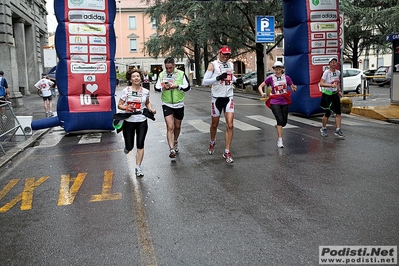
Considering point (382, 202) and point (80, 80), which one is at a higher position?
point (80, 80)

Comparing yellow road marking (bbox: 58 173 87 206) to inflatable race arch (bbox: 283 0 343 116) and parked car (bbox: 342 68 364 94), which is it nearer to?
inflatable race arch (bbox: 283 0 343 116)

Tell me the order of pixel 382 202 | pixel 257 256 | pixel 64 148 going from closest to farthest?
pixel 257 256 < pixel 382 202 < pixel 64 148

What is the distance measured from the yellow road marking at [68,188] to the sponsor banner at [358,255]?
11.1ft

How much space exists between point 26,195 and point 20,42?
26255 mm

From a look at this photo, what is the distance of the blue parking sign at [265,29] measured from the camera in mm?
23438

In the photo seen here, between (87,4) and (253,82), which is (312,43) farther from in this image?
(253,82)

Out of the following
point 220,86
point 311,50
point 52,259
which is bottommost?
point 52,259

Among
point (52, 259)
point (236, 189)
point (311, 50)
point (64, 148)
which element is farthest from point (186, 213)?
point (311, 50)

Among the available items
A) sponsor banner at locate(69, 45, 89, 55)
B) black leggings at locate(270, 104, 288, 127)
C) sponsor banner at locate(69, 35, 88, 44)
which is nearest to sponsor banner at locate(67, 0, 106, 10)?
sponsor banner at locate(69, 35, 88, 44)

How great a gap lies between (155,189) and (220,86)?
2630 mm

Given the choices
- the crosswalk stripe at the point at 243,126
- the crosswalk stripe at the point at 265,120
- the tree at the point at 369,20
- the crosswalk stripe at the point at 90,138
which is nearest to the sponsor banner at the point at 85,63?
the crosswalk stripe at the point at 90,138

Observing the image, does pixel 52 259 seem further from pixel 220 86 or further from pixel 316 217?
pixel 220 86

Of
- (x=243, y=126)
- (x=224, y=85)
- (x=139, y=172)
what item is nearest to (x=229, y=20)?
(x=243, y=126)

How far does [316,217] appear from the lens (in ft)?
15.8
